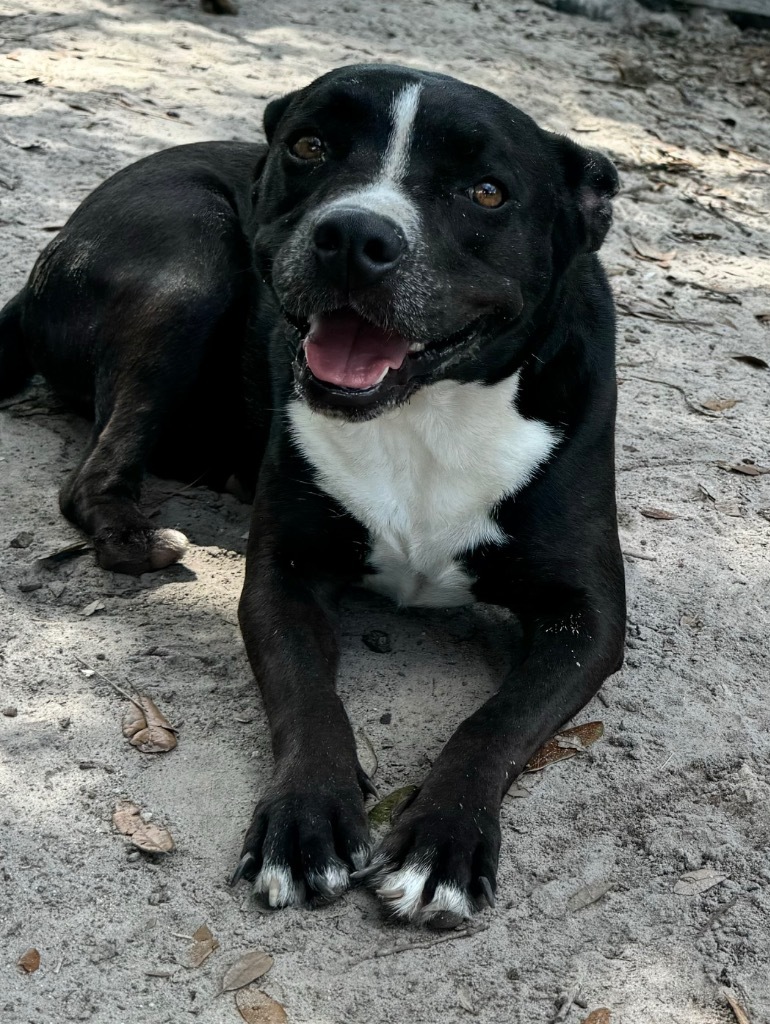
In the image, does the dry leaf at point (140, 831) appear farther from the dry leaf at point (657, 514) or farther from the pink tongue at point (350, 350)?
the dry leaf at point (657, 514)

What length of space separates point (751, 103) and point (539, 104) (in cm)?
150

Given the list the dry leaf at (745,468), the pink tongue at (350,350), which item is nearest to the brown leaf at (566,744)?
the pink tongue at (350,350)

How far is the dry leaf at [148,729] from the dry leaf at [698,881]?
1.11 metres

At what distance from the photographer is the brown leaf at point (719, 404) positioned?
4516mm

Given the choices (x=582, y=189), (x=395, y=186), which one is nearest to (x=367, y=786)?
(x=395, y=186)

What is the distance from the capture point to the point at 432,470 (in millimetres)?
3119

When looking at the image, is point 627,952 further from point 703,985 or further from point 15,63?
point 15,63

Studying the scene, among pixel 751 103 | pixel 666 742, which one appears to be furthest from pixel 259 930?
pixel 751 103

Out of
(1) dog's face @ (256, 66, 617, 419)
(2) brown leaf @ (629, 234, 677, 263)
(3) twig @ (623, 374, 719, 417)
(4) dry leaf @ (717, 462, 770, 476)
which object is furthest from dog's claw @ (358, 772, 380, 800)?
(2) brown leaf @ (629, 234, 677, 263)

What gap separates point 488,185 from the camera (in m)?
2.84

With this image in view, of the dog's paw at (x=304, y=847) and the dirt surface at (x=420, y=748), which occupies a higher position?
the dog's paw at (x=304, y=847)

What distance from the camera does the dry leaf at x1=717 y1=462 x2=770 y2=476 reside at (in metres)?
4.13

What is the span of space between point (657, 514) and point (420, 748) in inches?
53.4

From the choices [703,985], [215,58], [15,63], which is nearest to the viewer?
[703,985]
